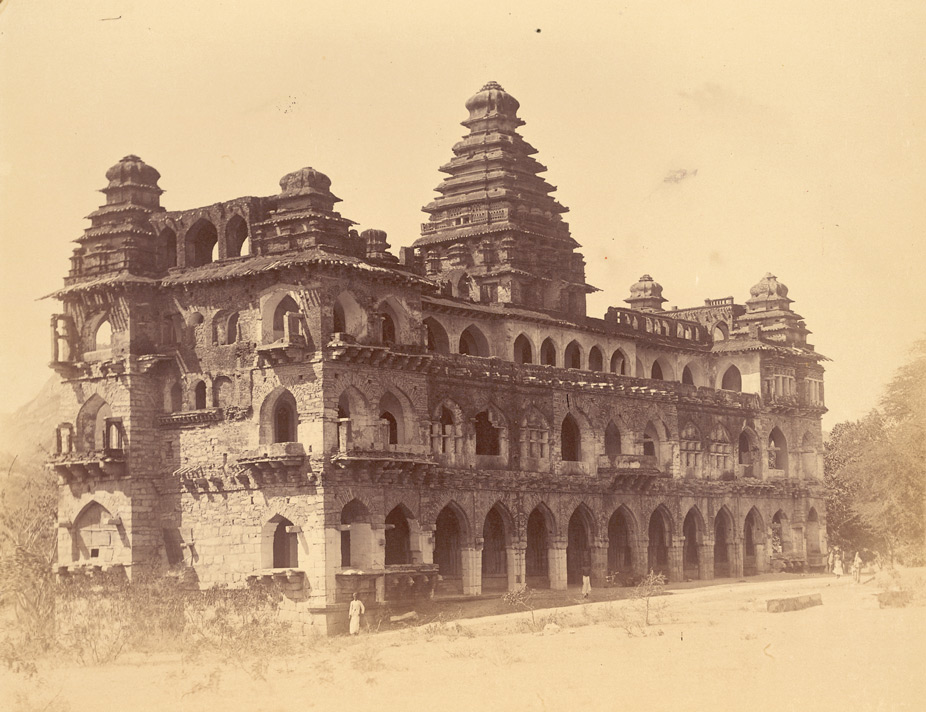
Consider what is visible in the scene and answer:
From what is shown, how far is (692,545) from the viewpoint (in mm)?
60156

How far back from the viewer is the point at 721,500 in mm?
59781

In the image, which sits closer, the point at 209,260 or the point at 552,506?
the point at 209,260

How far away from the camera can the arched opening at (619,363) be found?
191 ft

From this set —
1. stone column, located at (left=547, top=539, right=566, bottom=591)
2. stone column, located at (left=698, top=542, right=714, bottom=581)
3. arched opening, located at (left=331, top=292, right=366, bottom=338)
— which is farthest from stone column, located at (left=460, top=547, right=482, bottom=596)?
stone column, located at (left=698, top=542, right=714, bottom=581)

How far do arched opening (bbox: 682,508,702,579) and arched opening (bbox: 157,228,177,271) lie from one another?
876 inches

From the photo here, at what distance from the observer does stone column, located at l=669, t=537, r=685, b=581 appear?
56.7 meters

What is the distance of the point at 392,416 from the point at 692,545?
18742 millimetres

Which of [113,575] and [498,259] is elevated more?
[498,259]

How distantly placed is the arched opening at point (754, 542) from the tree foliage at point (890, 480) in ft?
14.0

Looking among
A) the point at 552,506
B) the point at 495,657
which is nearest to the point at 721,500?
the point at 552,506

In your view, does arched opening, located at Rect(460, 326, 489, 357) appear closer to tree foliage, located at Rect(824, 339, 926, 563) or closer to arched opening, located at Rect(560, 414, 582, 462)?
arched opening, located at Rect(560, 414, 582, 462)

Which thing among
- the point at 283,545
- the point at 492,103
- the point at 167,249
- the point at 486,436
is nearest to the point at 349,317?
the point at 283,545

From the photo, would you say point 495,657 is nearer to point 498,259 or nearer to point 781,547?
point 498,259

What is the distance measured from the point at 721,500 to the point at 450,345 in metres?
15.3
